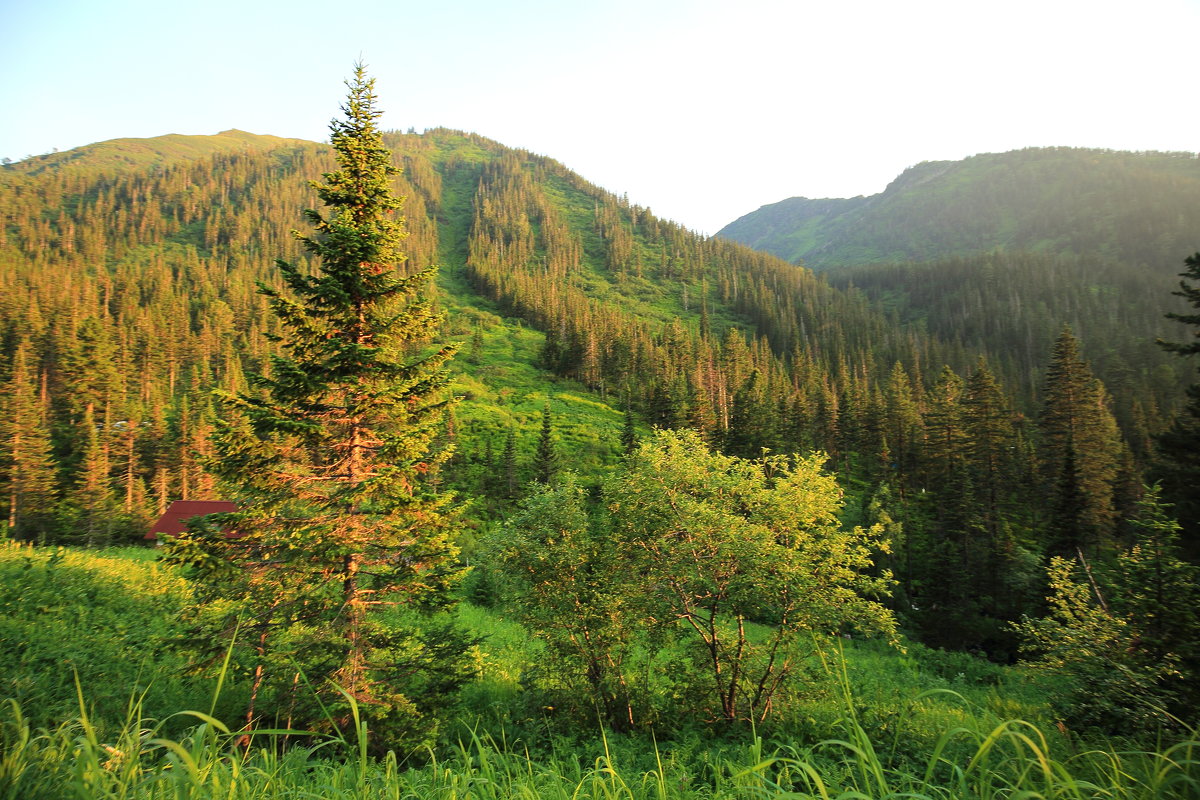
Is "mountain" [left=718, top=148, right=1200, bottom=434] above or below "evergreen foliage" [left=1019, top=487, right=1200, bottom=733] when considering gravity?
above

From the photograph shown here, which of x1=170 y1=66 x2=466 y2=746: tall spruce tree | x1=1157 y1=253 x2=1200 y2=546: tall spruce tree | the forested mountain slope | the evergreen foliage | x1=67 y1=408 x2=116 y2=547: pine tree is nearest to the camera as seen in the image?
the evergreen foliage

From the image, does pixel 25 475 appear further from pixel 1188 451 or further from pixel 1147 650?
pixel 1188 451

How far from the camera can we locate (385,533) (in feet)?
29.5

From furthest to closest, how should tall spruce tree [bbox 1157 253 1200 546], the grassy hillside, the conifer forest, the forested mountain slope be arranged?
the forested mountain slope < tall spruce tree [bbox 1157 253 1200 546] < the conifer forest < the grassy hillside

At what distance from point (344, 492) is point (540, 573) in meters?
5.99

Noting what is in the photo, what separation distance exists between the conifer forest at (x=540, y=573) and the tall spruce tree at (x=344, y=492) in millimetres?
66

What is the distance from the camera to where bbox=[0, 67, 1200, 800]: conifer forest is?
342 centimetres

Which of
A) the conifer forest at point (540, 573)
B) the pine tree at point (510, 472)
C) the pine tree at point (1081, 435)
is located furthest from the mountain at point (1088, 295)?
the pine tree at point (510, 472)

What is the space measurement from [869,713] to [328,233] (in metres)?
15.3

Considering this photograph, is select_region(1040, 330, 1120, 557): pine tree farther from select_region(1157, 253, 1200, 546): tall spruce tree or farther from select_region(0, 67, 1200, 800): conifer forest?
select_region(1157, 253, 1200, 546): tall spruce tree

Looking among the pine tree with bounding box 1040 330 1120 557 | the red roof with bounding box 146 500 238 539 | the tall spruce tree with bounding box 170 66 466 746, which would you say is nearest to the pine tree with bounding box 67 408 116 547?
the red roof with bounding box 146 500 238 539

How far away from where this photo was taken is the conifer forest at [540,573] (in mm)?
3416

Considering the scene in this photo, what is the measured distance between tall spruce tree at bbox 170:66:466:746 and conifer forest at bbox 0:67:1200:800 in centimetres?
7

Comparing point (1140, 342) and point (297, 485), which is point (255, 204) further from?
point (1140, 342)
